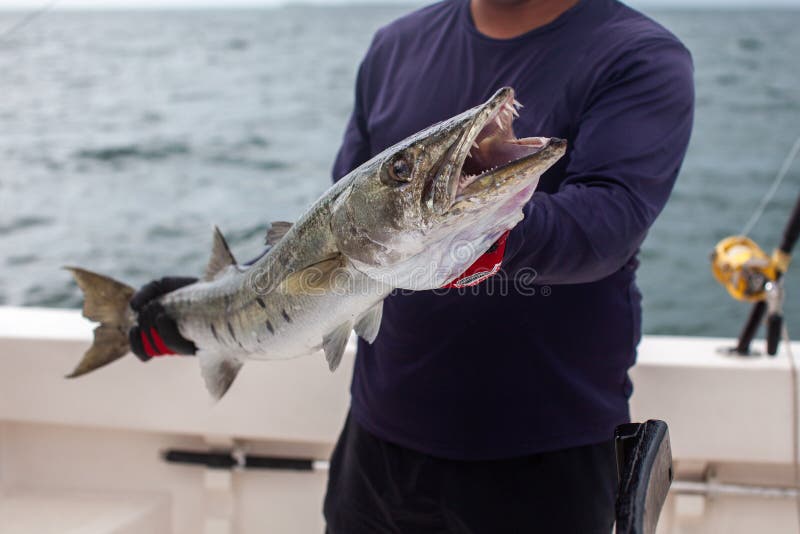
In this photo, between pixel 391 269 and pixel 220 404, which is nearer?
pixel 391 269

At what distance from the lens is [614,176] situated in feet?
5.47

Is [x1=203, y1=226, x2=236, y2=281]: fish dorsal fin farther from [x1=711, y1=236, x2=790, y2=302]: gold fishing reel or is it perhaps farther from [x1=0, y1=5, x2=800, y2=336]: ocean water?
[x1=0, y1=5, x2=800, y2=336]: ocean water

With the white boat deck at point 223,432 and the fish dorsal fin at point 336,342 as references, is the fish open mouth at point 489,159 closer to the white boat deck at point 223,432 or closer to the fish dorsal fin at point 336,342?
the fish dorsal fin at point 336,342

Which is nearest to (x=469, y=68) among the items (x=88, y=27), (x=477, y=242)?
(x=477, y=242)

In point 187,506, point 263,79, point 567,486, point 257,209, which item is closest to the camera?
point 567,486

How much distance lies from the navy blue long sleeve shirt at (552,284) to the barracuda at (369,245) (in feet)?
0.92

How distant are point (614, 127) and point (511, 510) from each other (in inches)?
37.5

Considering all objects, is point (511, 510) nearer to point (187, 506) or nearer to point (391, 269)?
point (391, 269)

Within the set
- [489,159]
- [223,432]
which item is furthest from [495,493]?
[223,432]

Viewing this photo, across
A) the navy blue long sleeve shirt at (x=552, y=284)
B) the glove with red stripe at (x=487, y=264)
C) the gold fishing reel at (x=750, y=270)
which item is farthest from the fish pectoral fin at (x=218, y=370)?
the gold fishing reel at (x=750, y=270)

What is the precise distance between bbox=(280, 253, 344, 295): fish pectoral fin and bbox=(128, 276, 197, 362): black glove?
0.55 m

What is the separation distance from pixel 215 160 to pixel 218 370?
13.6 metres

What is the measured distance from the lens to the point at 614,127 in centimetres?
173

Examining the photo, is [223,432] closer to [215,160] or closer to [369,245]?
[369,245]
